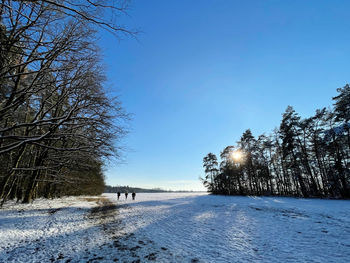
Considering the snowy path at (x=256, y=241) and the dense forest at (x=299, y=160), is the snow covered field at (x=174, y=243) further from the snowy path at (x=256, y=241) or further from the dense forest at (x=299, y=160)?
the dense forest at (x=299, y=160)

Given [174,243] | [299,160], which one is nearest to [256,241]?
[174,243]

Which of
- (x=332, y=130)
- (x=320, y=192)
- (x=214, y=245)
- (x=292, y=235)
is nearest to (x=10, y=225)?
(x=214, y=245)

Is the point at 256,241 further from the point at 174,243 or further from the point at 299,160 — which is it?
the point at 299,160

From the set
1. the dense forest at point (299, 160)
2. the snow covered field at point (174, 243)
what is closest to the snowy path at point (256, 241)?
the snow covered field at point (174, 243)

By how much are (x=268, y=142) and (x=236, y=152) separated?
6868 millimetres

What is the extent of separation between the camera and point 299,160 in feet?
82.0

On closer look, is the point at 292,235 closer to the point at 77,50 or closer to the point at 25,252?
the point at 25,252

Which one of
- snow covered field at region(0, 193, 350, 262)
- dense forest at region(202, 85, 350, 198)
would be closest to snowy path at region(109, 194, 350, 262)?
snow covered field at region(0, 193, 350, 262)

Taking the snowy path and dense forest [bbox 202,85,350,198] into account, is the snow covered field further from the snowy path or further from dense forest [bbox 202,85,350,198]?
dense forest [bbox 202,85,350,198]

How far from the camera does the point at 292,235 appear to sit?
7414 mm

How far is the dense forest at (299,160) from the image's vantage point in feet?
66.2

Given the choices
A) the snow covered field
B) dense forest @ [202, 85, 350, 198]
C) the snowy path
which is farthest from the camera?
dense forest @ [202, 85, 350, 198]

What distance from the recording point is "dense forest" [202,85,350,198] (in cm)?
2019

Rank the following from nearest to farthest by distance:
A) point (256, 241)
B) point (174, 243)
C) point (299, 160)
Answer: point (174, 243) → point (256, 241) → point (299, 160)
